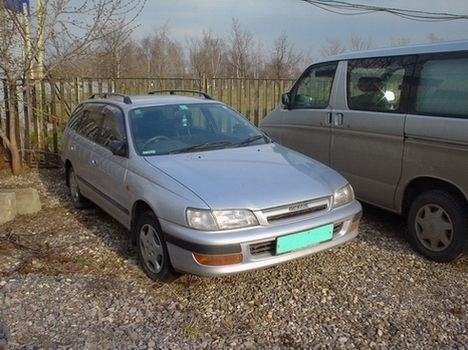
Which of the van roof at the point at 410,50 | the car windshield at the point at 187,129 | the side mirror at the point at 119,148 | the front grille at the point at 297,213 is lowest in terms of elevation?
the front grille at the point at 297,213

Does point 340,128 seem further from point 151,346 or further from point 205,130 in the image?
point 151,346

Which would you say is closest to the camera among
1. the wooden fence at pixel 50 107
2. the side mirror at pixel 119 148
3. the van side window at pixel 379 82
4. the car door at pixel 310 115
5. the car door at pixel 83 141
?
the side mirror at pixel 119 148

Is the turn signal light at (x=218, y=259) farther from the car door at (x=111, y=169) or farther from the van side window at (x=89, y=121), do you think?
the van side window at (x=89, y=121)

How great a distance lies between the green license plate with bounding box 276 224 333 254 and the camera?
3049 millimetres

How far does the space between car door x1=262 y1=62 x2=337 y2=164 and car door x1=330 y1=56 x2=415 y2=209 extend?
0.54ft

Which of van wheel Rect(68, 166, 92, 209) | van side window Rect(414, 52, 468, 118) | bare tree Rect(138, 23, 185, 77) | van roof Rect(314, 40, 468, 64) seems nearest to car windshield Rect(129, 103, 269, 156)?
van roof Rect(314, 40, 468, 64)

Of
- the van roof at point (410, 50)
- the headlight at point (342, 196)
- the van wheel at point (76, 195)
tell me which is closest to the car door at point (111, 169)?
the van wheel at point (76, 195)

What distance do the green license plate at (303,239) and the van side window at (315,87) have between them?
6.96ft

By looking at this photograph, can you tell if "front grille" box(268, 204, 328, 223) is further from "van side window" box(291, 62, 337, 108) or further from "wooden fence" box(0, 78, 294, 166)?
"wooden fence" box(0, 78, 294, 166)

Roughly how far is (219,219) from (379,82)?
96.5 inches

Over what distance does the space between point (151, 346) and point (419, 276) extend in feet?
7.53

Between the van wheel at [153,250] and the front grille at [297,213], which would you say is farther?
the van wheel at [153,250]

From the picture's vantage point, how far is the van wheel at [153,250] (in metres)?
3.30

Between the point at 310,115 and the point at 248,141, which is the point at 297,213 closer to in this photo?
the point at 248,141
